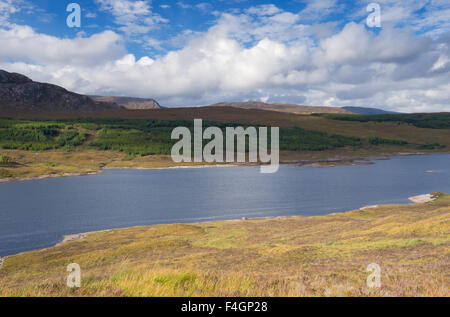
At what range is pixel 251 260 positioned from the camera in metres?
21.2

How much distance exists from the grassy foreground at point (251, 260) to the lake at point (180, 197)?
339 inches

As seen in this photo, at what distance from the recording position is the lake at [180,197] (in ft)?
164

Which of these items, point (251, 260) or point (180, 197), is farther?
point (180, 197)

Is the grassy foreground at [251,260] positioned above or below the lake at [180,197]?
above

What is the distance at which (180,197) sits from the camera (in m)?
70.6

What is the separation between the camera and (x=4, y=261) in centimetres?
3192

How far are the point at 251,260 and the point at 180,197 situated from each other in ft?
166

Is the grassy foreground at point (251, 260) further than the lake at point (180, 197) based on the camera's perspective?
No

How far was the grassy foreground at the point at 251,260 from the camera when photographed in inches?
358

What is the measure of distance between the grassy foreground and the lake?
8608 mm

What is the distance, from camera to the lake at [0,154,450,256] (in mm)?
50000

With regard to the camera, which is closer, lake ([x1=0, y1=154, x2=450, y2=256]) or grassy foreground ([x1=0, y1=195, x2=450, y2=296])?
grassy foreground ([x1=0, y1=195, x2=450, y2=296])

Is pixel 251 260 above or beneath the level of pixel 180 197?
above

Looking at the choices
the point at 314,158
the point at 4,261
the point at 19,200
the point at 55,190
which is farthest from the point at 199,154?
the point at 4,261
